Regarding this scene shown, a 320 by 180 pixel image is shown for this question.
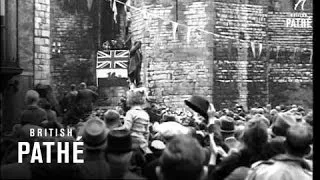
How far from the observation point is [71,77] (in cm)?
2783

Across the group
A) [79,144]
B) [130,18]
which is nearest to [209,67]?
[130,18]

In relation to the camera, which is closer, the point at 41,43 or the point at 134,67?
the point at 41,43

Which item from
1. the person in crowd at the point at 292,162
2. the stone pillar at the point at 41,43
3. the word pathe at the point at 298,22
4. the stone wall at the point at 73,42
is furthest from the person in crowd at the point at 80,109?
the word pathe at the point at 298,22

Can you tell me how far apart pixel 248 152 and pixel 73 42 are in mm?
23952

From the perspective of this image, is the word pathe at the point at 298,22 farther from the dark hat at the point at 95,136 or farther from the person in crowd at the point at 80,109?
the dark hat at the point at 95,136

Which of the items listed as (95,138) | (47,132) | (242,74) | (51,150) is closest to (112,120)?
(47,132)

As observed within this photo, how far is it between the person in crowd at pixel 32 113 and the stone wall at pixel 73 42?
20706mm

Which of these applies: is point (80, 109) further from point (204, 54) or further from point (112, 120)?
point (204, 54)

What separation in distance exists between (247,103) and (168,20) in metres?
4.65

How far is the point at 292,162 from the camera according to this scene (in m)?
4.11

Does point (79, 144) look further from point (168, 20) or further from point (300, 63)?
point (300, 63)

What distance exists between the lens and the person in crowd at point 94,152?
4.12 m

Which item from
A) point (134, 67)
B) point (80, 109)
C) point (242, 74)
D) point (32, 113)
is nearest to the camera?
point (32, 113)

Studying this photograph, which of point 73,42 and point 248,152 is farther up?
point 73,42
